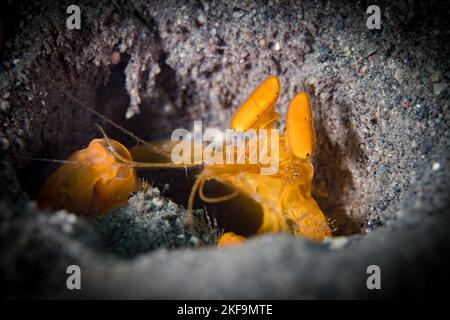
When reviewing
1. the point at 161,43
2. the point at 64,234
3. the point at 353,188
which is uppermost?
the point at 161,43

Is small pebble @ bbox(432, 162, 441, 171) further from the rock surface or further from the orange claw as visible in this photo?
the orange claw

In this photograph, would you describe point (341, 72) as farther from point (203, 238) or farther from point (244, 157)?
point (203, 238)

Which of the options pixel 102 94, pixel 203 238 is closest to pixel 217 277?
pixel 203 238

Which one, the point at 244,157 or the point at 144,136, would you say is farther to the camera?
the point at 144,136

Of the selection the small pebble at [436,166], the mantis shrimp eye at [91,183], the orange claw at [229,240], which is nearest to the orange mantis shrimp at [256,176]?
the mantis shrimp eye at [91,183]

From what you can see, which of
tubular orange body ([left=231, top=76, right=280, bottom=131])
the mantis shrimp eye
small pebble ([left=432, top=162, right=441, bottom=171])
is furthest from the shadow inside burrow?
the mantis shrimp eye

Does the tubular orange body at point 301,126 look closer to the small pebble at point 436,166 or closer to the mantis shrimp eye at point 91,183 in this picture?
the small pebble at point 436,166

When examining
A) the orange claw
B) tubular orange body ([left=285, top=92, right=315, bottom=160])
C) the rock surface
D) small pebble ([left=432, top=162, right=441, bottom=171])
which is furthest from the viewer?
tubular orange body ([left=285, top=92, right=315, bottom=160])

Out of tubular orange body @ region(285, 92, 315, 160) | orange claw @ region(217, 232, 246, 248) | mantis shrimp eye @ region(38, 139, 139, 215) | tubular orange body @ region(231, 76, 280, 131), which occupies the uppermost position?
tubular orange body @ region(231, 76, 280, 131)
